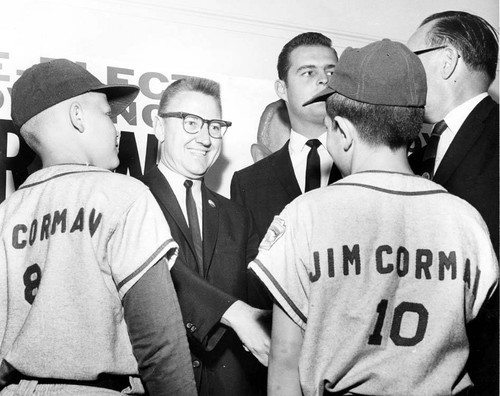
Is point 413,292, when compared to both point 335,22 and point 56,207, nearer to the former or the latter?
point 56,207

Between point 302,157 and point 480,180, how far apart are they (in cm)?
102

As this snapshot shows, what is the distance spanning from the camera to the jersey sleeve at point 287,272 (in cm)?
132

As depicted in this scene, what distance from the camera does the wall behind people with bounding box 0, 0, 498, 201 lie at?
2.64m

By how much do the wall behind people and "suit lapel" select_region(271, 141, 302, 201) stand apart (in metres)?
0.30

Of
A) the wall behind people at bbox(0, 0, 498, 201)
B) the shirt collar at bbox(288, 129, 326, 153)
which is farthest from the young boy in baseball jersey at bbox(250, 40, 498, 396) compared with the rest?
the wall behind people at bbox(0, 0, 498, 201)

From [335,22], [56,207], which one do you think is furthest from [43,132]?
[335,22]

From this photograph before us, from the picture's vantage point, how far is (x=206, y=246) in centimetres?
217

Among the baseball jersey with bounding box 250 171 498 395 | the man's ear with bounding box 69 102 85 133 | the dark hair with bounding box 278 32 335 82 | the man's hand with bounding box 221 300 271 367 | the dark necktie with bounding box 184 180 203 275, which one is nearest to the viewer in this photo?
the baseball jersey with bounding box 250 171 498 395

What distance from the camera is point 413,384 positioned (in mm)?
1250

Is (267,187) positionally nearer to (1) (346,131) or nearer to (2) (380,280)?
(1) (346,131)

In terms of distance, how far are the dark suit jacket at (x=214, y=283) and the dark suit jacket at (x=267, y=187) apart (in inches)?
5.0

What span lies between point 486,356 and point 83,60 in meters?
1.98

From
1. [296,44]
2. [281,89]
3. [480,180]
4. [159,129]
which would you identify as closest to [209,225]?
[159,129]

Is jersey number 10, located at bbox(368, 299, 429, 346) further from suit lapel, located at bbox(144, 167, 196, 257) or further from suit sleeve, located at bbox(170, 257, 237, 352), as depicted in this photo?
suit lapel, located at bbox(144, 167, 196, 257)
